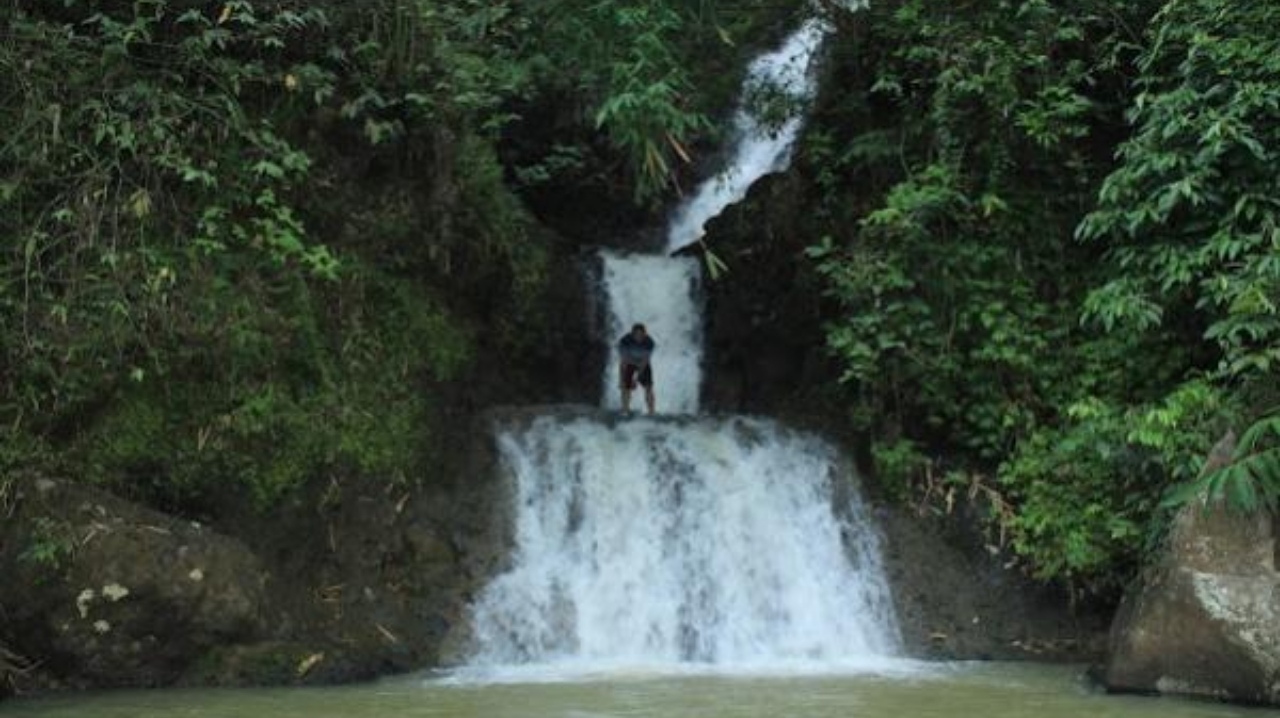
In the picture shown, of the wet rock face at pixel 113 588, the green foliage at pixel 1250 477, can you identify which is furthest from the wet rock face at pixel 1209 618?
the wet rock face at pixel 113 588

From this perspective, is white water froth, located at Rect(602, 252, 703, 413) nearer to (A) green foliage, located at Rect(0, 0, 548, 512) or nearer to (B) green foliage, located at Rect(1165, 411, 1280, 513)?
(A) green foliage, located at Rect(0, 0, 548, 512)

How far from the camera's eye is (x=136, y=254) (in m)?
10.3

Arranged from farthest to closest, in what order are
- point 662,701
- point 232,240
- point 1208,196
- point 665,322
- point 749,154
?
point 749,154 → point 665,322 → point 232,240 → point 1208,196 → point 662,701

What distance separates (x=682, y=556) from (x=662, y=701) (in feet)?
9.90

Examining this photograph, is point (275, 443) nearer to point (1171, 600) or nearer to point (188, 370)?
point (188, 370)

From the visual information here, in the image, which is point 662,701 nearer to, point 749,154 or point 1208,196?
point 1208,196

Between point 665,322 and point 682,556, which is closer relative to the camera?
point 682,556

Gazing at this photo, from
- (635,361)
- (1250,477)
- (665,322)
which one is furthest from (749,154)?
(1250,477)

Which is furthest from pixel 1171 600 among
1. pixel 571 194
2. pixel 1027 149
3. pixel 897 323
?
pixel 571 194

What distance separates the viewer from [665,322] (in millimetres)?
15719

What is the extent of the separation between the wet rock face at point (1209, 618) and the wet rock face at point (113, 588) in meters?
6.28

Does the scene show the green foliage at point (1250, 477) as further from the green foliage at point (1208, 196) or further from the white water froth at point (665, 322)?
the white water froth at point (665, 322)

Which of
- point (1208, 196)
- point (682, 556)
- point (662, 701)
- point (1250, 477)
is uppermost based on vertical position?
point (1208, 196)

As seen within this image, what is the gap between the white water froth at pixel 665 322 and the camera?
1562cm
